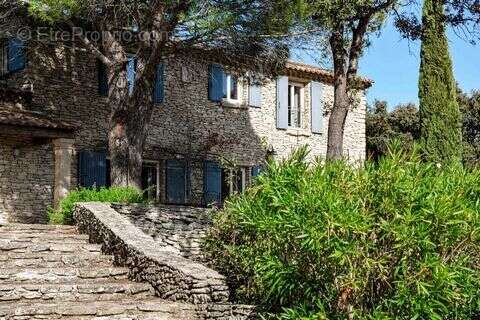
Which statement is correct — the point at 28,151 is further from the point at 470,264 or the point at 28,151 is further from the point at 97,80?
the point at 470,264

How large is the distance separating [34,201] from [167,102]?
167 inches

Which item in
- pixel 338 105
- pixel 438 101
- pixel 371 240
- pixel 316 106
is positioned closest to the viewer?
pixel 371 240

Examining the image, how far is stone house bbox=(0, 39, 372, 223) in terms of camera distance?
16.3 m

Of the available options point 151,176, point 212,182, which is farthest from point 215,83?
point 151,176

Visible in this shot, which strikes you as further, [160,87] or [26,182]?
[160,87]

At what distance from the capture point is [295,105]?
2177cm

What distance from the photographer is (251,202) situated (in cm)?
775

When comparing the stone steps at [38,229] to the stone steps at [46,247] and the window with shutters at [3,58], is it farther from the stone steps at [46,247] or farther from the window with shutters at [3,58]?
the window with shutters at [3,58]

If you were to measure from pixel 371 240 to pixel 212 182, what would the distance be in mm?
12956

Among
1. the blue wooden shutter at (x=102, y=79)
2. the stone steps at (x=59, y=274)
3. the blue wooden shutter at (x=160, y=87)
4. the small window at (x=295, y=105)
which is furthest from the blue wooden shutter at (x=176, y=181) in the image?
the stone steps at (x=59, y=274)

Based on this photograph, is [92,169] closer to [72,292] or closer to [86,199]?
[86,199]

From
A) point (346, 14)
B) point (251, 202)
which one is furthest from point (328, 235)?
point (346, 14)

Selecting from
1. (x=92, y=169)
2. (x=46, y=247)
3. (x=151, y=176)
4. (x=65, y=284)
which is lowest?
(x=65, y=284)

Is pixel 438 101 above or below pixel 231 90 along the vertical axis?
below
